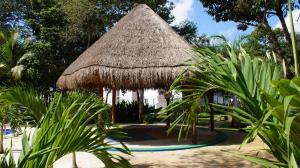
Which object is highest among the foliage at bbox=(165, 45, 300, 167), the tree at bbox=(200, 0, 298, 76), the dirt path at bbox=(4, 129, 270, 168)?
the tree at bbox=(200, 0, 298, 76)

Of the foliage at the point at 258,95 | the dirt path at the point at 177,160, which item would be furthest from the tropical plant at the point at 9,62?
the foliage at the point at 258,95

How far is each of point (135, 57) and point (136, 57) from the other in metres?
0.03

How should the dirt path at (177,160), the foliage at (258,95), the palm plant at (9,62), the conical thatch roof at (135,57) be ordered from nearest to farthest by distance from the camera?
1. the foliage at (258,95)
2. the dirt path at (177,160)
3. the conical thatch roof at (135,57)
4. the palm plant at (9,62)

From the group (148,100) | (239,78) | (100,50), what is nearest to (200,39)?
(148,100)

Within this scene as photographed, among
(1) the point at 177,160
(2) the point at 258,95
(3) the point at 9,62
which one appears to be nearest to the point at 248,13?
(1) the point at 177,160

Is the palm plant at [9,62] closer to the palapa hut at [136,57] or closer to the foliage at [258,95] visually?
the palapa hut at [136,57]

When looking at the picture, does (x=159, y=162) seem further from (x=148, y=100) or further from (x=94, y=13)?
(x=148, y=100)

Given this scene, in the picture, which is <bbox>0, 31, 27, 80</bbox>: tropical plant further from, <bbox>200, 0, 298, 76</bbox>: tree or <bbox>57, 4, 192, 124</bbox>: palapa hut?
<bbox>200, 0, 298, 76</bbox>: tree

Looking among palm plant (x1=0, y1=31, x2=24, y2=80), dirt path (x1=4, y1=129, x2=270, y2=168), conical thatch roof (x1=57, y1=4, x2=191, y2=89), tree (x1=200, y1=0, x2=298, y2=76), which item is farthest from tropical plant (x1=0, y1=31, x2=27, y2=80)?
dirt path (x1=4, y1=129, x2=270, y2=168)

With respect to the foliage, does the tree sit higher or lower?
higher

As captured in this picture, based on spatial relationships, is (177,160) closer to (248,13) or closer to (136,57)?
(136,57)

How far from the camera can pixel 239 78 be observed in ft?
6.98

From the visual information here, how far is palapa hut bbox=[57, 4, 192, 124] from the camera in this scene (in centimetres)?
943

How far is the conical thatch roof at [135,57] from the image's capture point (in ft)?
30.9
